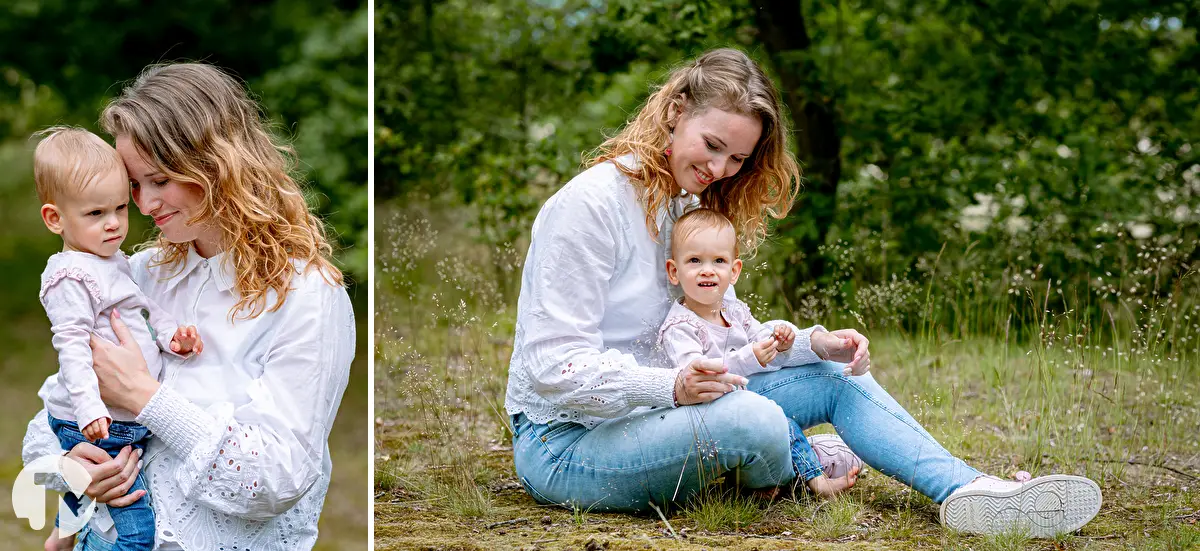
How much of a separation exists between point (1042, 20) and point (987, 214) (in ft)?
3.19

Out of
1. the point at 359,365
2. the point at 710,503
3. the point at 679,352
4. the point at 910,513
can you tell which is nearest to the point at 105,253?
the point at 679,352

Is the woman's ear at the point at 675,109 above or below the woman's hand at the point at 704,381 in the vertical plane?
above

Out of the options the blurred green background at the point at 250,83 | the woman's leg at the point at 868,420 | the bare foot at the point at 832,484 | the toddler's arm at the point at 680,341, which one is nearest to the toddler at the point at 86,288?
the toddler's arm at the point at 680,341

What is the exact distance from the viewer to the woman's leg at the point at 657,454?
2635mm

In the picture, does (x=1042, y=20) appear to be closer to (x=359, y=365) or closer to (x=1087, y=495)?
(x=1087, y=495)

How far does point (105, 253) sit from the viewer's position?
2188 millimetres

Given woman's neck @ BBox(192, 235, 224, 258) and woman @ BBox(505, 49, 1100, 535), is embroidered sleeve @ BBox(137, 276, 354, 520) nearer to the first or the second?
woman's neck @ BBox(192, 235, 224, 258)

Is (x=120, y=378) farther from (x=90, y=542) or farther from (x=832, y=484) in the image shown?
(x=832, y=484)

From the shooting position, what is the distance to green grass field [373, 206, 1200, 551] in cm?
272

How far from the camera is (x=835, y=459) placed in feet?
10.0

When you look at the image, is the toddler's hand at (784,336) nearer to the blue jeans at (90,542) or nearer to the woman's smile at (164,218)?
the woman's smile at (164,218)

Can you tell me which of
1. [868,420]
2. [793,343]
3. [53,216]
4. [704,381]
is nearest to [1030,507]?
[868,420]

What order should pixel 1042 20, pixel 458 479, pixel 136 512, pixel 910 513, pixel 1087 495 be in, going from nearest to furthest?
pixel 136 512 → pixel 1087 495 → pixel 910 513 → pixel 458 479 → pixel 1042 20

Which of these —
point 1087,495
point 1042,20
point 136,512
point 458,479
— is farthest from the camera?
point 1042,20
